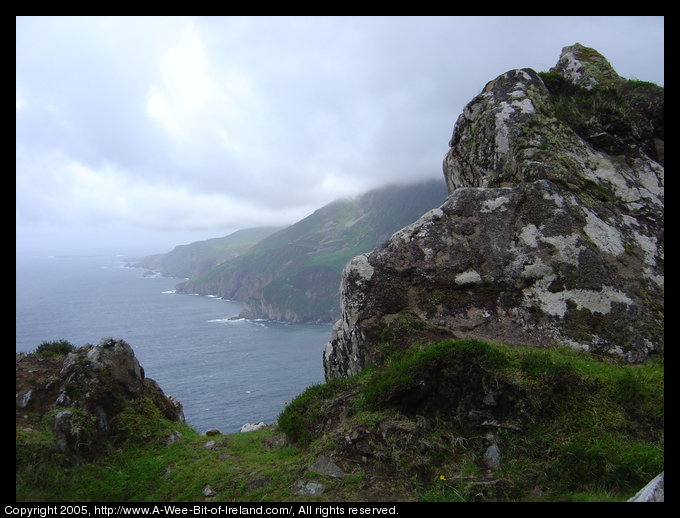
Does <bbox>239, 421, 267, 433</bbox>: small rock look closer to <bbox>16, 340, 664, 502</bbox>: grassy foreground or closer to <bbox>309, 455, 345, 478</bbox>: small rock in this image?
<bbox>16, 340, 664, 502</bbox>: grassy foreground

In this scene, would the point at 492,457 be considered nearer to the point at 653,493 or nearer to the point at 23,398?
the point at 653,493

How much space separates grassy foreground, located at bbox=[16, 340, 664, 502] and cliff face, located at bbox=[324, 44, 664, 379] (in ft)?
5.64

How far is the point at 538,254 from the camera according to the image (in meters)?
12.3

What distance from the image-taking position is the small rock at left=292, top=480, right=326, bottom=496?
23.8 feet

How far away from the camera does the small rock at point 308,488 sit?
7258 mm

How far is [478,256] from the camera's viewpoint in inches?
497

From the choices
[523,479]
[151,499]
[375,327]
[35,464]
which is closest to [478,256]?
[375,327]

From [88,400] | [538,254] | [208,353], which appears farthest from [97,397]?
[208,353]

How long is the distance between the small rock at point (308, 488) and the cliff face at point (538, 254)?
416cm

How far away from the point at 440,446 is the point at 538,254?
6881 mm

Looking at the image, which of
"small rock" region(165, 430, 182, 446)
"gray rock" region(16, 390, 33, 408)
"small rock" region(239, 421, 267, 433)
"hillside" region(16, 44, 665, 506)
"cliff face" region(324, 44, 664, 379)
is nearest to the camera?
"hillside" region(16, 44, 665, 506)

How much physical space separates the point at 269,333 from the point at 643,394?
177 metres

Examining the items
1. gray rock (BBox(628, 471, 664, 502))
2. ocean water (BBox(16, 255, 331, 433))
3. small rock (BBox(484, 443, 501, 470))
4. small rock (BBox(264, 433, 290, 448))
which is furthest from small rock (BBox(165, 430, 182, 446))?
ocean water (BBox(16, 255, 331, 433))

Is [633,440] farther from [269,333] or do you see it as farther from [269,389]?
[269,333]
